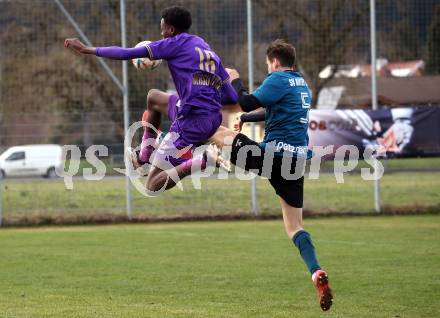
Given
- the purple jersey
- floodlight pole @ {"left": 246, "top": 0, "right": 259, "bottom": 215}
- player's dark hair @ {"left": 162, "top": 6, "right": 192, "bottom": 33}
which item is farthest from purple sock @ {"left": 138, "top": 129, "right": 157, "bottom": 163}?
floodlight pole @ {"left": 246, "top": 0, "right": 259, "bottom": 215}

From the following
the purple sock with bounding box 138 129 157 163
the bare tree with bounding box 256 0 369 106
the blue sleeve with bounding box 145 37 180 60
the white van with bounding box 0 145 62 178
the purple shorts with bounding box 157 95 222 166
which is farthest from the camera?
the bare tree with bounding box 256 0 369 106

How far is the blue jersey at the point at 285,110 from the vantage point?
850cm

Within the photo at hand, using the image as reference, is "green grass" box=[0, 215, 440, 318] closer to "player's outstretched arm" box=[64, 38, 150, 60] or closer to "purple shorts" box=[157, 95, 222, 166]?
"purple shorts" box=[157, 95, 222, 166]

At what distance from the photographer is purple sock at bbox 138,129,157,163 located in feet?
32.9

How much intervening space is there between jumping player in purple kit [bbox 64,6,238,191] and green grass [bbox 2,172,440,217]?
11035 millimetres

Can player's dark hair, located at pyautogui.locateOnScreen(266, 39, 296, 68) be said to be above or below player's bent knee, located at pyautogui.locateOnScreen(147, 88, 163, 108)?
above

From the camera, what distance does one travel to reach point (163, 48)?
8727 mm

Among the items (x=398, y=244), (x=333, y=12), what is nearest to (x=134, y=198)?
(x=333, y=12)

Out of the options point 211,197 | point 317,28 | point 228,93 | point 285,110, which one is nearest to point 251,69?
point 317,28

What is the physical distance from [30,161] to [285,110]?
14463mm

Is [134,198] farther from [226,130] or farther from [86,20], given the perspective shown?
[226,130]

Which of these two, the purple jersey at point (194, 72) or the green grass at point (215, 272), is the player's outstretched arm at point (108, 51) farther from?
the green grass at point (215, 272)

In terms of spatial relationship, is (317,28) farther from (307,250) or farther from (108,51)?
(108,51)

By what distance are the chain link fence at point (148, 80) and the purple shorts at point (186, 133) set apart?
1084 centimetres
